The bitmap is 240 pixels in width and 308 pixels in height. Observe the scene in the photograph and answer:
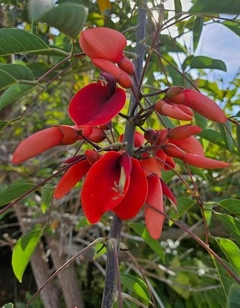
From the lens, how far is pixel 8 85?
53 cm

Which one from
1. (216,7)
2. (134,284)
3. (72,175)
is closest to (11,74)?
(72,175)

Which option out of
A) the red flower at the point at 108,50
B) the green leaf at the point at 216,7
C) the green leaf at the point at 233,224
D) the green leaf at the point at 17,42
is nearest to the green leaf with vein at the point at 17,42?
the green leaf at the point at 17,42

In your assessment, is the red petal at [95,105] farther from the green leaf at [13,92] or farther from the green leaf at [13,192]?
the green leaf at [13,192]

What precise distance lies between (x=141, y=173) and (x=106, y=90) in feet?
0.31

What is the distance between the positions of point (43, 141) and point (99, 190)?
0.08m

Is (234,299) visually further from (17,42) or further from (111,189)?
(17,42)

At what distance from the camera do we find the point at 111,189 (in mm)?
456

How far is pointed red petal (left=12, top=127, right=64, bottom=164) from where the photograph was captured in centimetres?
48

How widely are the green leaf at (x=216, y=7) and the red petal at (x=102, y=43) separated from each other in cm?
9

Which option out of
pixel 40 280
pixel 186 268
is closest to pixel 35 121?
pixel 40 280

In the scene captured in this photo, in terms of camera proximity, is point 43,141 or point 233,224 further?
point 233,224

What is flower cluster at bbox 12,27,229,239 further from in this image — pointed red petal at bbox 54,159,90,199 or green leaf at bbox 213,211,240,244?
green leaf at bbox 213,211,240,244

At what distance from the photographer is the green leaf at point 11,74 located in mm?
525

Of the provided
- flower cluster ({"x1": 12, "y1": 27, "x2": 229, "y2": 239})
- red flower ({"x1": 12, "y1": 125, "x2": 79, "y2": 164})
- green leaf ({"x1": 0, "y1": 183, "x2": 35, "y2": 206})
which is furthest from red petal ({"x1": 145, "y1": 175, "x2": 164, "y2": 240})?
green leaf ({"x1": 0, "y1": 183, "x2": 35, "y2": 206})
